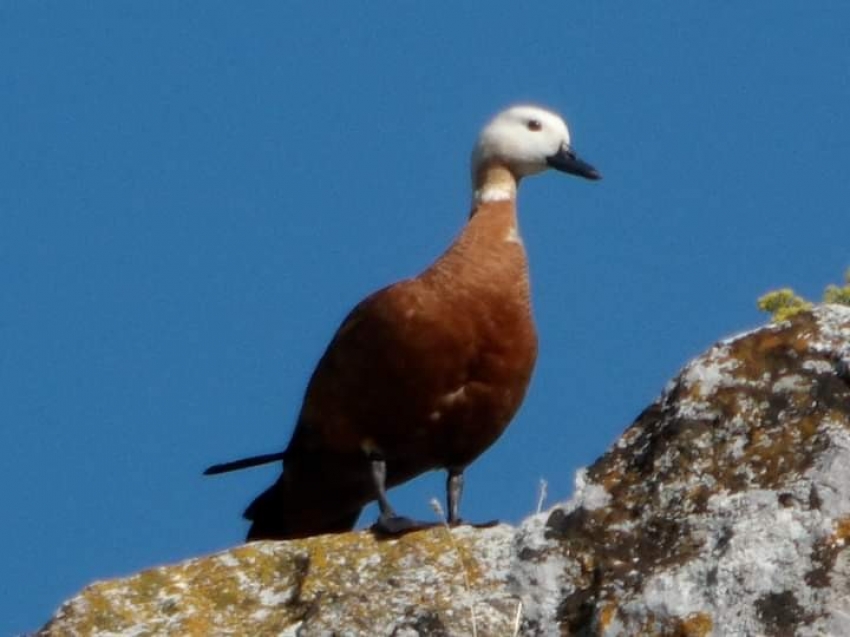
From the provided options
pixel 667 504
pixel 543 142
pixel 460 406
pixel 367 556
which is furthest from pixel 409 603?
pixel 543 142

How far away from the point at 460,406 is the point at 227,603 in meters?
3.56

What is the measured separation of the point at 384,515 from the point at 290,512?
259cm

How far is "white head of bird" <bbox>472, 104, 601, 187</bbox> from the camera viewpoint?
9.63 m

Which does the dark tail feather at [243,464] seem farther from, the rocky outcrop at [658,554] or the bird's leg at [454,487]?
the rocky outcrop at [658,554]

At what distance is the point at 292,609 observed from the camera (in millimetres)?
4566

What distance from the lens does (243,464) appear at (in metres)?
8.83

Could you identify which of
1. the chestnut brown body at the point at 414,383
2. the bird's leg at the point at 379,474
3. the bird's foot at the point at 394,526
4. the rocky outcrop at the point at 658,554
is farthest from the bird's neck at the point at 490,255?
the rocky outcrop at the point at 658,554

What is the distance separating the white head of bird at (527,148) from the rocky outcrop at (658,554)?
200 inches

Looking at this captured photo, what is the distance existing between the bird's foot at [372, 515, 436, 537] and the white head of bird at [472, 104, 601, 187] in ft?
12.3

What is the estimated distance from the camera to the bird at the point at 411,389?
8117 millimetres

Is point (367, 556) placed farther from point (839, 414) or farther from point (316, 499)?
point (316, 499)

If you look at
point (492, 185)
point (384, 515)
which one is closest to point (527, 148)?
point (492, 185)

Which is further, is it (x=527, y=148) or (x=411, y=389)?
(x=527, y=148)

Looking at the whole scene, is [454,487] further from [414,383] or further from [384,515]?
[384,515]
